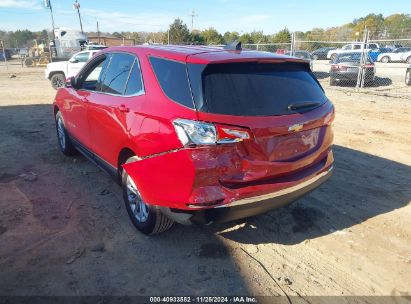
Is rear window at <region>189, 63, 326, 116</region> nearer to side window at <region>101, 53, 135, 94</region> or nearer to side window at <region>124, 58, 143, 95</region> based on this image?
side window at <region>124, 58, 143, 95</region>

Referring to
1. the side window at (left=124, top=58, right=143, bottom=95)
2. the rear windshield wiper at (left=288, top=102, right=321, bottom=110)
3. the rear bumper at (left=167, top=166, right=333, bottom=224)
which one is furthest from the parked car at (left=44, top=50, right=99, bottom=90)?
the rear bumper at (left=167, top=166, right=333, bottom=224)

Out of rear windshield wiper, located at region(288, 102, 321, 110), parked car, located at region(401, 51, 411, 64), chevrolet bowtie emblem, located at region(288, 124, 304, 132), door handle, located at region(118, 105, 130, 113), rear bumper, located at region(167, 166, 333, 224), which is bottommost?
parked car, located at region(401, 51, 411, 64)

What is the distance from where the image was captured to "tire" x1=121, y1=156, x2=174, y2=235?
3283 mm

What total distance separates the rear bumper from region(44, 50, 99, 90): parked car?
12926 mm

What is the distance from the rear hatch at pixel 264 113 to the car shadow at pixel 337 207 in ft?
2.64

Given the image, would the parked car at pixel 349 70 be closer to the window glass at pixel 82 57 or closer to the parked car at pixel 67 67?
the parked car at pixel 67 67

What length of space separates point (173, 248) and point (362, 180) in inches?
119

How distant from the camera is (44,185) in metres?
4.81

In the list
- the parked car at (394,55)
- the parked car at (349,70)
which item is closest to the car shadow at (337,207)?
the parked car at (349,70)

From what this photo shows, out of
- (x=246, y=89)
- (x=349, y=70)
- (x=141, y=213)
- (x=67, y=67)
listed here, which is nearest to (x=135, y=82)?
(x=246, y=89)

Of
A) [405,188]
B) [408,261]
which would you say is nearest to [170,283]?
[408,261]

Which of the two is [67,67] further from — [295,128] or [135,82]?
[295,128]

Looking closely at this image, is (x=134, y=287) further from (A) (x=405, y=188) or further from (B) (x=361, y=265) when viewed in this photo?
(A) (x=405, y=188)

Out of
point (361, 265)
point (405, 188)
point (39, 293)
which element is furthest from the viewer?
point (405, 188)
